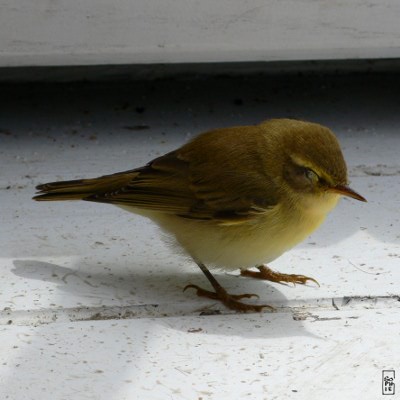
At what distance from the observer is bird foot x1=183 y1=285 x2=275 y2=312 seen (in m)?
3.70

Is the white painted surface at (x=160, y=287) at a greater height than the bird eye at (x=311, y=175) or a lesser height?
lesser

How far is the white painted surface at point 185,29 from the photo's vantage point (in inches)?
195

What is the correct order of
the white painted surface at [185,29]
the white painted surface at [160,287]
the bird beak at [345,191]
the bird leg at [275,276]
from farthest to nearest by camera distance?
1. the white painted surface at [185,29]
2. the bird leg at [275,276]
3. the bird beak at [345,191]
4. the white painted surface at [160,287]

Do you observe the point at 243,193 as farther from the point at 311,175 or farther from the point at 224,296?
the point at 224,296

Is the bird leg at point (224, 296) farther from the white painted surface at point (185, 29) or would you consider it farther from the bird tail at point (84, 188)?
the white painted surface at point (185, 29)

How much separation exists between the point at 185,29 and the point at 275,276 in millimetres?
1690

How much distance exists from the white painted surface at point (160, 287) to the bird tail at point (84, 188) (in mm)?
258

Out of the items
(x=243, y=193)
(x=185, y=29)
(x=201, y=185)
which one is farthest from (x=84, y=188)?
(x=185, y=29)

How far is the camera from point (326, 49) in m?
5.14

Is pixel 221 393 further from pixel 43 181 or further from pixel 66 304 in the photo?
pixel 43 181

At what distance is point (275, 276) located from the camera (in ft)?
12.8

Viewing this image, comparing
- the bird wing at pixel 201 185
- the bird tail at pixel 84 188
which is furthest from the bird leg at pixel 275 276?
the bird tail at pixel 84 188

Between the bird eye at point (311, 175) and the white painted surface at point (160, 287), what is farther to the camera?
the bird eye at point (311, 175)

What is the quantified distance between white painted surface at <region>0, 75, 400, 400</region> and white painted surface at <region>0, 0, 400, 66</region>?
0.53 metres
